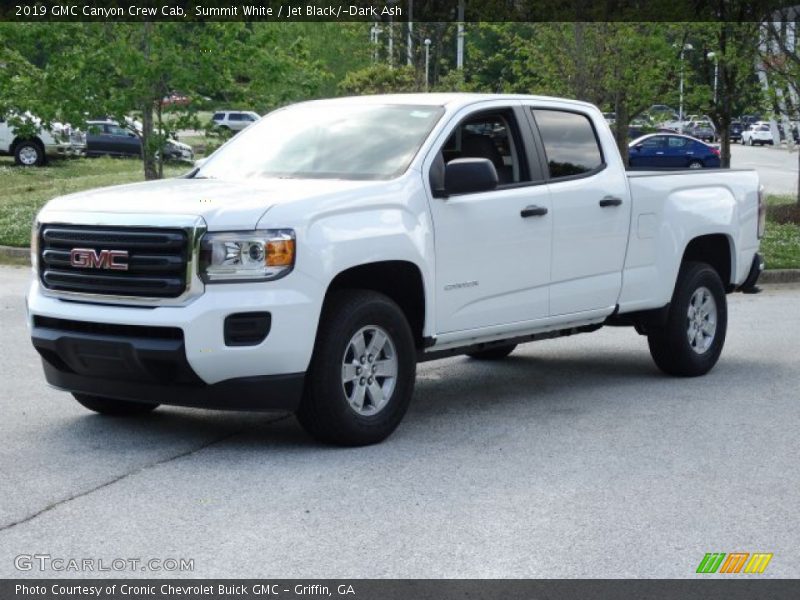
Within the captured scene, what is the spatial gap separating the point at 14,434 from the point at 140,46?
1645 centimetres

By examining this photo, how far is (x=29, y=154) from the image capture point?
133 feet

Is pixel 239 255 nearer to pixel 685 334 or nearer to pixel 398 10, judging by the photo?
pixel 685 334

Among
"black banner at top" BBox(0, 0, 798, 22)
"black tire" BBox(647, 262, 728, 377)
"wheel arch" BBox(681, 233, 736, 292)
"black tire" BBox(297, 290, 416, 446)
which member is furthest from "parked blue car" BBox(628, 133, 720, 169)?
"black tire" BBox(297, 290, 416, 446)

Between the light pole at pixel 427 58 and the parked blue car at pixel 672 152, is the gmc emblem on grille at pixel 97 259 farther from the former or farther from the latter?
the parked blue car at pixel 672 152

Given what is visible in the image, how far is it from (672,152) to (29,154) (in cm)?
2404

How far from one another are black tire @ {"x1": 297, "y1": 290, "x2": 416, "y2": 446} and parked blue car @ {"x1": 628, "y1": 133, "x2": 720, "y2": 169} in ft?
148

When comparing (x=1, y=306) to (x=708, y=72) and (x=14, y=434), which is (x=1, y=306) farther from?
(x=708, y=72)

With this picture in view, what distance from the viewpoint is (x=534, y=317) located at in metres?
9.10

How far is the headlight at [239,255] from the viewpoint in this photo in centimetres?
733

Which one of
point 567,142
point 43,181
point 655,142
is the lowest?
point 655,142

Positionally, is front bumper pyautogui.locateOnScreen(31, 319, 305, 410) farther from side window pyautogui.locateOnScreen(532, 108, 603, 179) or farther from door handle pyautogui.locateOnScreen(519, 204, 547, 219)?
side window pyautogui.locateOnScreen(532, 108, 603, 179)

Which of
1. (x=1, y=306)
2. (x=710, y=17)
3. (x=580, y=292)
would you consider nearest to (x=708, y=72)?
(x=710, y=17)

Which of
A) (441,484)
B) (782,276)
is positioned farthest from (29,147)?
(441,484)
